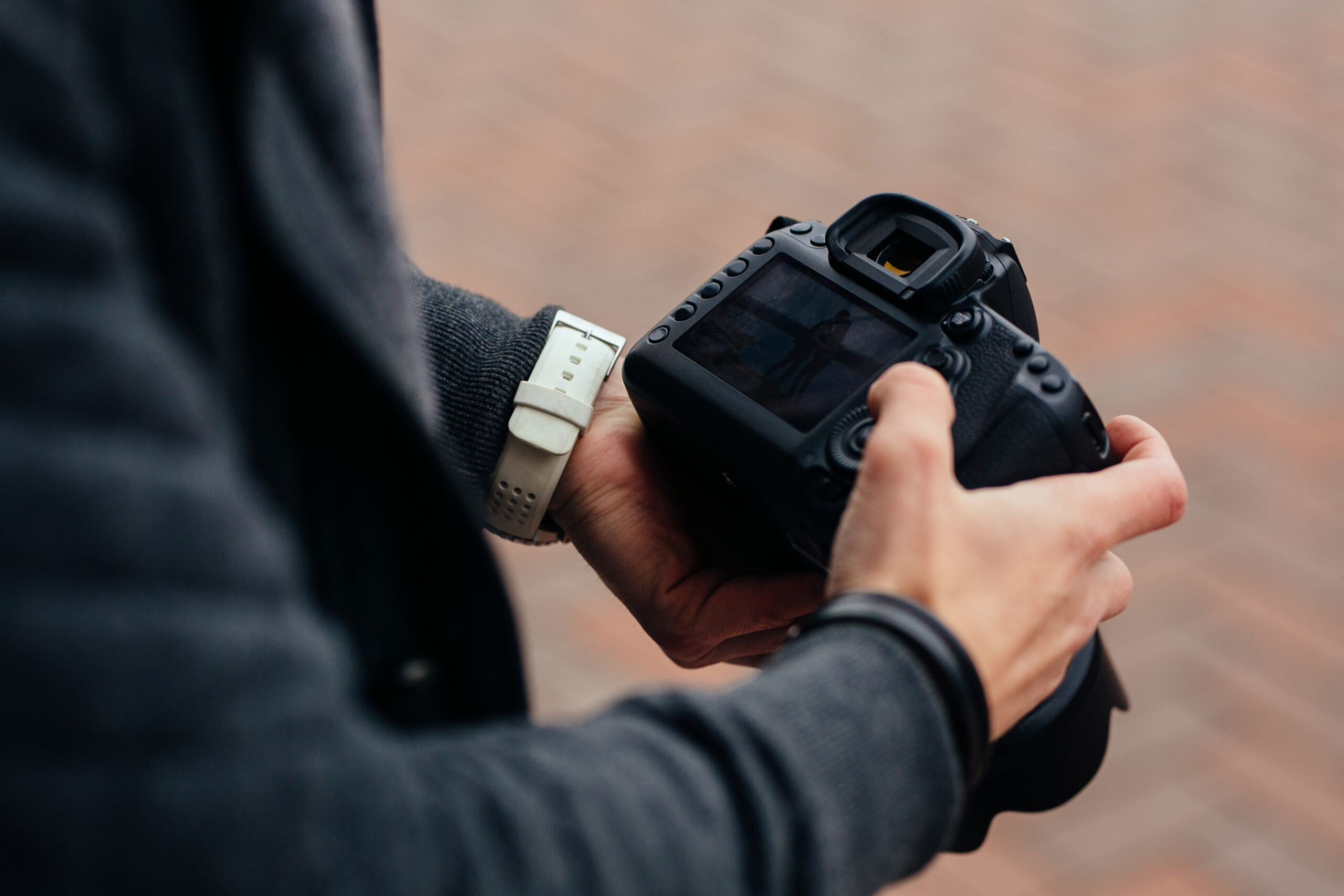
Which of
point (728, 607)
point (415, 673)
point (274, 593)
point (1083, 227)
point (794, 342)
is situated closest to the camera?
point (274, 593)

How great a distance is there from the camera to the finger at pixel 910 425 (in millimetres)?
563

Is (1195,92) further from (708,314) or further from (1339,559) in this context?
(708,314)

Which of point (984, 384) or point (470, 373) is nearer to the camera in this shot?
point (984, 384)

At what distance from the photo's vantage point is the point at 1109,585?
0.65 m

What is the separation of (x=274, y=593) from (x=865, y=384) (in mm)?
449

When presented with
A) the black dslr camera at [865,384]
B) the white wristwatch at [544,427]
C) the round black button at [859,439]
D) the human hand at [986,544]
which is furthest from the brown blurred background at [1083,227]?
the human hand at [986,544]

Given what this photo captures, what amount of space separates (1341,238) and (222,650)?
239 centimetres

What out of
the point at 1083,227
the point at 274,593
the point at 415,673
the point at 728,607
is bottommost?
the point at 1083,227

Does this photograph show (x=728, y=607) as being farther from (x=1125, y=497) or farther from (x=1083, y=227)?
(x=1083, y=227)

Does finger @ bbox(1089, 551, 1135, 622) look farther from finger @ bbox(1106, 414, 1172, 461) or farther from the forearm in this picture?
the forearm

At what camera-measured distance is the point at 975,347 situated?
2.42ft

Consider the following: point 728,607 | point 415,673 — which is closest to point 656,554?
point 728,607

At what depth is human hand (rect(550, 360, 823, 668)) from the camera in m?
0.89

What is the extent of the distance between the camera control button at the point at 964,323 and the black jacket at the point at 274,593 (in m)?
0.31
